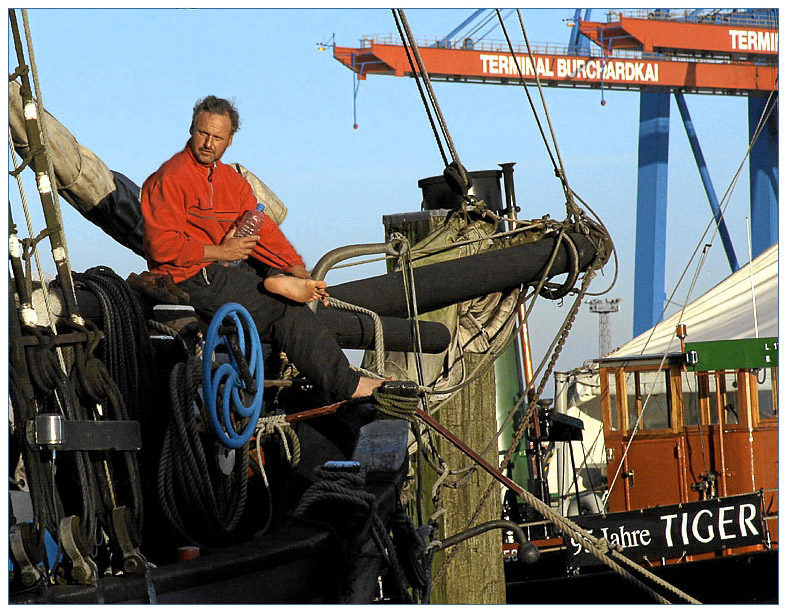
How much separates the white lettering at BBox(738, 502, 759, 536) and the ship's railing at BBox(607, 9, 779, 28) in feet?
18.0

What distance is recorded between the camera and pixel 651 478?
11.2 m

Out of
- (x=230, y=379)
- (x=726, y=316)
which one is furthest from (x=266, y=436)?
(x=726, y=316)

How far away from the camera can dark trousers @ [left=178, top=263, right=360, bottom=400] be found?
404 centimetres

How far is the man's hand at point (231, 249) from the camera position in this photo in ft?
13.1

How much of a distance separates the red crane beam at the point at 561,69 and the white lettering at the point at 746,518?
9.60 m

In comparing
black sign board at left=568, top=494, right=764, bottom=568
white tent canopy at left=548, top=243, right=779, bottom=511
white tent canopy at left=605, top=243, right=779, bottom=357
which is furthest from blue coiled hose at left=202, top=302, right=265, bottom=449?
white tent canopy at left=605, top=243, right=779, bottom=357

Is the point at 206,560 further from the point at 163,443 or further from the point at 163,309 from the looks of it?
the point at 163,309

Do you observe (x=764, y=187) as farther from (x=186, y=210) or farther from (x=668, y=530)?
(x=186, y=210)

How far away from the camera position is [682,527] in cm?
992

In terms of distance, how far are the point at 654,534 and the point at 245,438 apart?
682 centimetres

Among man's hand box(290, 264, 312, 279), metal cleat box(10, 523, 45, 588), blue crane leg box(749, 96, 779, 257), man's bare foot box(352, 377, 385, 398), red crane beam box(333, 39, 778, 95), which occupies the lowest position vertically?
→ metal cleat box(10, 523, 45, 588)

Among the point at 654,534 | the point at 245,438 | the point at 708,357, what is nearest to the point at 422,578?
the point at 245,438

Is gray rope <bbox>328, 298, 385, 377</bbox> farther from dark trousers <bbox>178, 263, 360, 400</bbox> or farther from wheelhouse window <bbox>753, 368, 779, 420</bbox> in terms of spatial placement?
wheelhouse window <bbox>753, 368, 779, 420</bbox>
